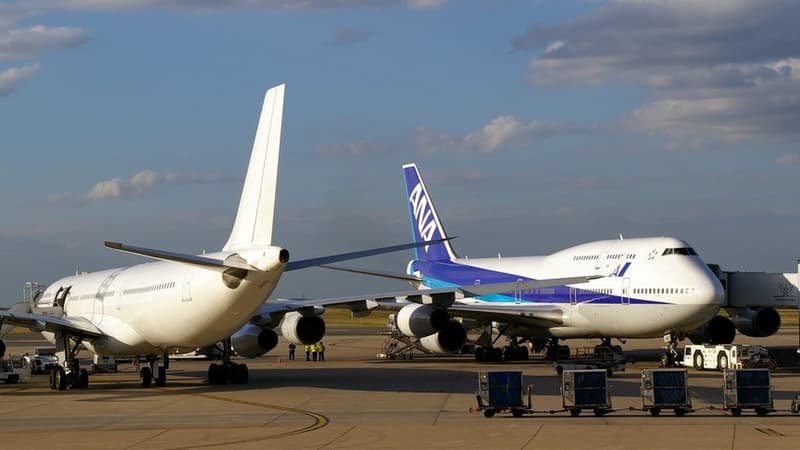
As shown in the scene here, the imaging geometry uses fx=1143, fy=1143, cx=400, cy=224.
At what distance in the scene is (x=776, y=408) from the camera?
25.5 m

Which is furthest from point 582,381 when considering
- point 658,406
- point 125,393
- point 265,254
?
point 125,393

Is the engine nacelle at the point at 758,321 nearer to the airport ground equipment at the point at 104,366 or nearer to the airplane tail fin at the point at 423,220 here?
the airplane tail fin at the point at 423,220

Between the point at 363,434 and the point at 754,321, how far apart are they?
96.6 feet

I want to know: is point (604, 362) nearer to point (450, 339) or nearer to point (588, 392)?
point (450, 339)

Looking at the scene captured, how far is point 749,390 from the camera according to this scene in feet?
78.1

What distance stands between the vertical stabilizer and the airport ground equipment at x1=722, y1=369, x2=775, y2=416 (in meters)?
12.2

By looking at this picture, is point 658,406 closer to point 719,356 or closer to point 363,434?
point 363,434

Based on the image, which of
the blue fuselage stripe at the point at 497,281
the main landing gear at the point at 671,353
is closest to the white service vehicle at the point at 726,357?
the main landing gear at the point at 671,353

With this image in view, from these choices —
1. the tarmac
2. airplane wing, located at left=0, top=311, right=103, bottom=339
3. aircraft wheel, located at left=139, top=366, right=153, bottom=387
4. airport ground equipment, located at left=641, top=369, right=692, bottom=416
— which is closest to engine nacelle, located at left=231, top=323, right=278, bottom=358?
the tarmac

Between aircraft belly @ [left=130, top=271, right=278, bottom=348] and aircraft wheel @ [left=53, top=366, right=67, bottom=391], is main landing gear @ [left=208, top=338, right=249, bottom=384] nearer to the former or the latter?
aircraft belly @ [left=130, top=271, right=278, bottom=348]

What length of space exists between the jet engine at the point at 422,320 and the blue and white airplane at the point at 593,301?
0.12ft

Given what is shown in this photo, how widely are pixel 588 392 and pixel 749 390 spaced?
333cm

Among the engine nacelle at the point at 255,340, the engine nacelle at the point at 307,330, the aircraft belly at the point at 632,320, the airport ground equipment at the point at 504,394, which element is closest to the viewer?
the airport ground equipment at the point at 504,394

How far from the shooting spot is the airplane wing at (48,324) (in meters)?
33.4
